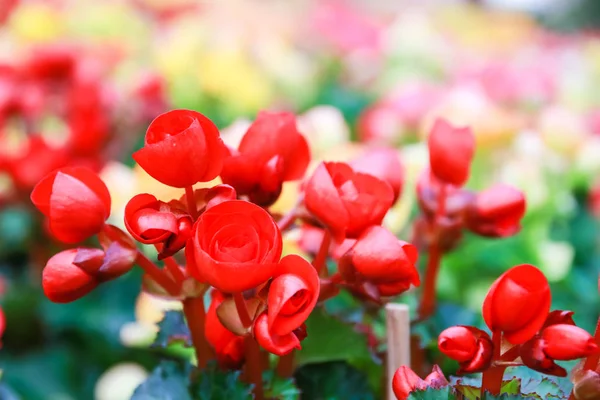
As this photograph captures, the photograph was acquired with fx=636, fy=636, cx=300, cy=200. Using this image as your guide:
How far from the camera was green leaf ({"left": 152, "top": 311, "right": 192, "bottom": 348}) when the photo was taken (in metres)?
0.47

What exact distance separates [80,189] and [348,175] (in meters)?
0.17

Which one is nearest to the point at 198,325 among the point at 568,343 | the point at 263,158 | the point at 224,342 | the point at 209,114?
the point at 224,342

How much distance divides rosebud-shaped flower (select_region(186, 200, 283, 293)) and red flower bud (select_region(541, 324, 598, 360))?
16 centimetres

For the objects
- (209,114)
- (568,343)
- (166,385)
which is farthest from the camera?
(209,114)

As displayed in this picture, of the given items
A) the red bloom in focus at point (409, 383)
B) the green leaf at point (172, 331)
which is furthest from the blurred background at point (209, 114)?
the red bloom in focus at point (409, 383)

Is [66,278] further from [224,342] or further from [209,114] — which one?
[209,114]

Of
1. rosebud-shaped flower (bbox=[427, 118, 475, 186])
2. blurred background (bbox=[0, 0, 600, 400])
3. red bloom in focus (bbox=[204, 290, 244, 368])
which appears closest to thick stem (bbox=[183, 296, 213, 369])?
red bloom in focus (bbox=[204, 290, 244, 368])

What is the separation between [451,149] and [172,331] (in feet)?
0.85

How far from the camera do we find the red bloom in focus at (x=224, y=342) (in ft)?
1.41

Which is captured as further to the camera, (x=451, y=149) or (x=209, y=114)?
(x=209, y=114)

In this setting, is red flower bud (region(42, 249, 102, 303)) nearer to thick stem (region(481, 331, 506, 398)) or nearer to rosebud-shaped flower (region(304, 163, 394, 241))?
rosebud-shaped flower (region(304, 163, 394, 241))

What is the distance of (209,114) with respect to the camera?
1394 mm

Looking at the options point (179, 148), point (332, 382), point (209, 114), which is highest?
point (179, 148)

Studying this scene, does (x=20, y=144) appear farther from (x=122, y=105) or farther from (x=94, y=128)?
(x=122, y=105)
